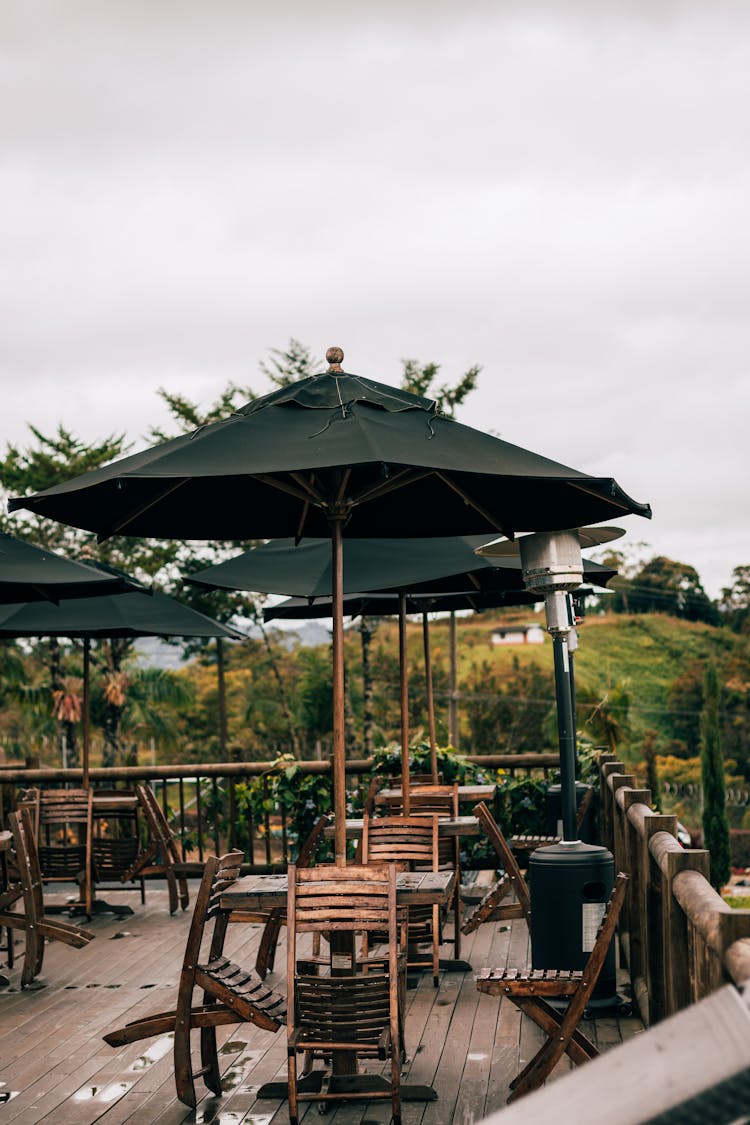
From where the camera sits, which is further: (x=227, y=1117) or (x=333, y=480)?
(x=333, y=480)

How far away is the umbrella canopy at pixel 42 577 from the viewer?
6.11 meters

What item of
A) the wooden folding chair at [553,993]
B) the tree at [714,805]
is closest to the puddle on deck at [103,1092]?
the wooden folding chair at [553,993]

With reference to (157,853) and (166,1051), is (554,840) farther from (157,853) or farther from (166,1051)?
(166,1051)

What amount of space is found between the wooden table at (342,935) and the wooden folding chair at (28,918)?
82.2 inches

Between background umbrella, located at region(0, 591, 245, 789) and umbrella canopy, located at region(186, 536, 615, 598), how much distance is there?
1.16m

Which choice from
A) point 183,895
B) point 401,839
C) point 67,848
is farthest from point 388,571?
point 183,895

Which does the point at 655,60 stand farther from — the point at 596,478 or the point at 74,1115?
the point at 74,1115

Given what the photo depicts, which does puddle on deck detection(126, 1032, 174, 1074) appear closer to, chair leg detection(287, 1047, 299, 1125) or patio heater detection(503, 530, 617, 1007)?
chair leg detection(287, 1047, 299, 1125)

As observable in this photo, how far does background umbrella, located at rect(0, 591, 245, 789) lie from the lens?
8.38 meters

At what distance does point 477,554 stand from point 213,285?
21.6 meters

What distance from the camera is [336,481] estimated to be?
15.9 feet

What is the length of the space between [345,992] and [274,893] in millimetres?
538

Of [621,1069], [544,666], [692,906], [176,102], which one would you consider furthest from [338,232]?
[544,666]

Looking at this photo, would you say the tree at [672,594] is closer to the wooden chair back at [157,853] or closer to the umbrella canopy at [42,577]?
the wooden chair back at [157,853]
